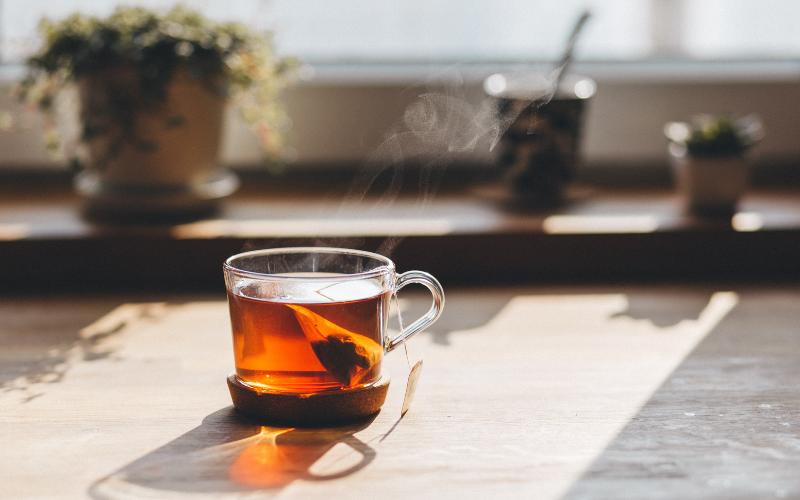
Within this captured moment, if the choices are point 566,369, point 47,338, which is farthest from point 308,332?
point 47,338

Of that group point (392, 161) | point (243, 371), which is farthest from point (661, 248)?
point (243, 371)

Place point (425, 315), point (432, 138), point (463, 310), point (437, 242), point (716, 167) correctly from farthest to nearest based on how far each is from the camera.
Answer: point (432, 138)
point (716, 167)
point (437, 242)
point (463, 310)
point (425, 315)

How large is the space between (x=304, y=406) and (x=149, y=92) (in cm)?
72

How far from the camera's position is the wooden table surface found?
72 cm

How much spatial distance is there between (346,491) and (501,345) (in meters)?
0.39

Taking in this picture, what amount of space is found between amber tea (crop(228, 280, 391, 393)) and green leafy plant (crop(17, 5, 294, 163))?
67 centimetres

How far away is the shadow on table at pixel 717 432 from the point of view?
717 mm

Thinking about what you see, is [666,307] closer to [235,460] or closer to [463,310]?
[463,310]

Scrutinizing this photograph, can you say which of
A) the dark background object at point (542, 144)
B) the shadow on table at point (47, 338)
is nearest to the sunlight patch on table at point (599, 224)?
the dark background object at point (542, 144)

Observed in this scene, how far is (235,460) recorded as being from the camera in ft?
2.49

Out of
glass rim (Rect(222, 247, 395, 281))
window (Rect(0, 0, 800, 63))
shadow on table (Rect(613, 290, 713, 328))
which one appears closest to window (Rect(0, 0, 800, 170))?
window (Rect(0, 0, 800, 63))

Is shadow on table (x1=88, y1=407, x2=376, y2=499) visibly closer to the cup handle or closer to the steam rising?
the cup handle

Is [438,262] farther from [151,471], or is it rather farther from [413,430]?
[151,471]

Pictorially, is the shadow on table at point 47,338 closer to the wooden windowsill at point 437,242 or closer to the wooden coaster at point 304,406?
the wooden windowsill at point 437,242
